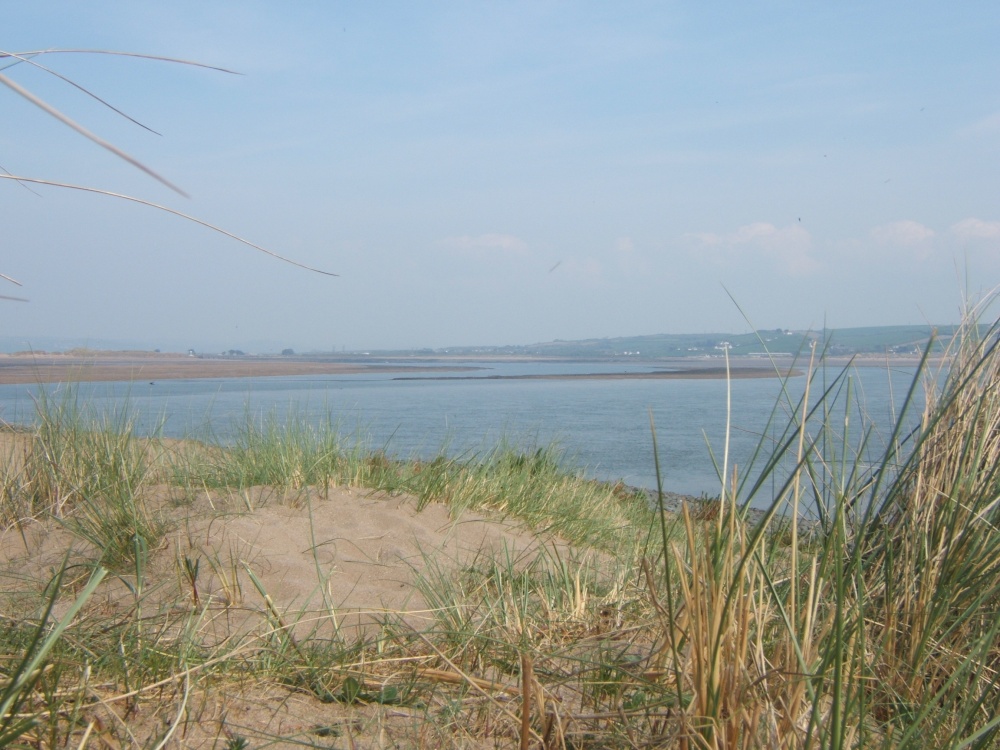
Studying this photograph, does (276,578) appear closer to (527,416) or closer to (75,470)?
(75,470)

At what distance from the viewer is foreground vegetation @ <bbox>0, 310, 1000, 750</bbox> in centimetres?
166

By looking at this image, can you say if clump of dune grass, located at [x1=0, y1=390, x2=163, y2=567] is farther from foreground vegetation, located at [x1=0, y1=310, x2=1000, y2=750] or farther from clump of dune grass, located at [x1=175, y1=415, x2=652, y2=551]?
clump of dune grass, located at [x1=175, y1=415, x2=652, y2=551]

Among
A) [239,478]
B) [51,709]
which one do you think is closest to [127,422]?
[239,478]

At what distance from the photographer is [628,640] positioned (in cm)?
260

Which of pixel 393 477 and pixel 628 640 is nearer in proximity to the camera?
pixel 628 640

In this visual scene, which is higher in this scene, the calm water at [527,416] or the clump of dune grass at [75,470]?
the clump of dune grass at [75,470]

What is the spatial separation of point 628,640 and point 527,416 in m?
13.9

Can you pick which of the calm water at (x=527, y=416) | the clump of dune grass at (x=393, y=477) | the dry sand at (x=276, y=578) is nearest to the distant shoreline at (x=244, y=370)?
the calm water at (x=527, y=416)

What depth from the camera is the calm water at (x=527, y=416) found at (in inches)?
266

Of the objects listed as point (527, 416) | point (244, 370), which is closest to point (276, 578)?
Answer: point (527, 416)

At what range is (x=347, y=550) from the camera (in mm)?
3729

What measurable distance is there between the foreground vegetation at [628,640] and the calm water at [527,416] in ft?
8.17

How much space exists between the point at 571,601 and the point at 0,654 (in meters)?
1.65

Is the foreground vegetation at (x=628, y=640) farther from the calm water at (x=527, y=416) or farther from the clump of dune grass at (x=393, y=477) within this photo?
the calm water at (x=527, y=416)
